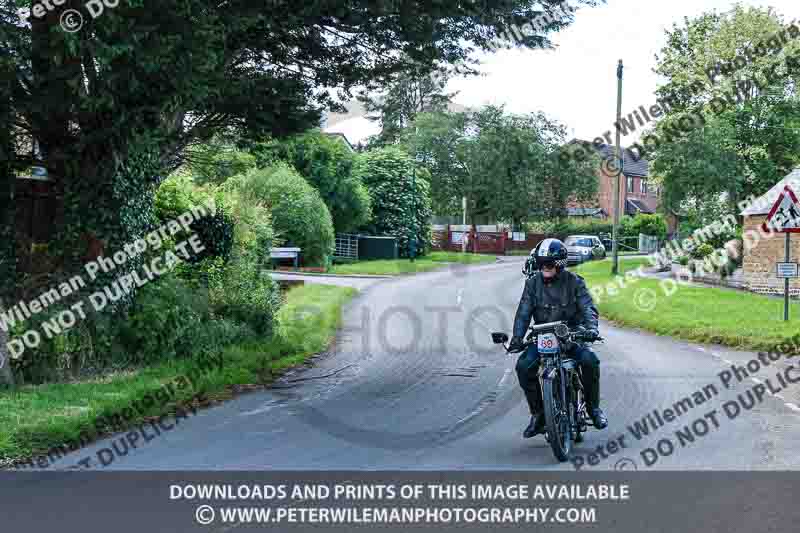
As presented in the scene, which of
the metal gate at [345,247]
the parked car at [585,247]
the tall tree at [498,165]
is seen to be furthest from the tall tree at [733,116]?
the tall tree at [498,165]

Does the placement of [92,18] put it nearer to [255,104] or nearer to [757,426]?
[255,104]

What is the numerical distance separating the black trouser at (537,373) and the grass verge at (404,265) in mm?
30476

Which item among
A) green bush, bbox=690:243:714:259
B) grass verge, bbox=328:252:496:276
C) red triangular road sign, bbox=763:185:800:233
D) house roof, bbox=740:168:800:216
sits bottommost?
grass verge, bbox=328:252:496:276

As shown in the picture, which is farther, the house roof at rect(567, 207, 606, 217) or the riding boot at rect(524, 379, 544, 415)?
the house roof at rect(567, 207, 606, 217)

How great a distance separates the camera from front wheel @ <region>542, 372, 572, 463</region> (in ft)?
23.8

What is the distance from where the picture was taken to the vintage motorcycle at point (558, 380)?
23.9 ft

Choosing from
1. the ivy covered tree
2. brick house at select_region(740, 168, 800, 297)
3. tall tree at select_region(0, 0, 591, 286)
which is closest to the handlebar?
tall tree at select_region(0, 0, 591, 286)

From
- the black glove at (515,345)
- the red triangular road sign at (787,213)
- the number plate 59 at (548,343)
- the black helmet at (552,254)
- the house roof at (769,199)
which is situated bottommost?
the black glove at (515,345)

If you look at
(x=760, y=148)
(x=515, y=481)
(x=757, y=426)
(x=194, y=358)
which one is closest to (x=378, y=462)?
(x=515, y=481)

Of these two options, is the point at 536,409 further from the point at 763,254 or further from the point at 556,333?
the point at 763,254

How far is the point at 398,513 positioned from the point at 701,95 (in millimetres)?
43179

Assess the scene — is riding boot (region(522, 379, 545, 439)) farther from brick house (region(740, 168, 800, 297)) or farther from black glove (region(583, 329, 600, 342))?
brick house (region(740, 168, 800, 297))

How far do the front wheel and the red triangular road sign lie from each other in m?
10.7

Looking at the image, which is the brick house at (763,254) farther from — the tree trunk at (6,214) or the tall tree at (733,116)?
the tree trunk at (6,214)
